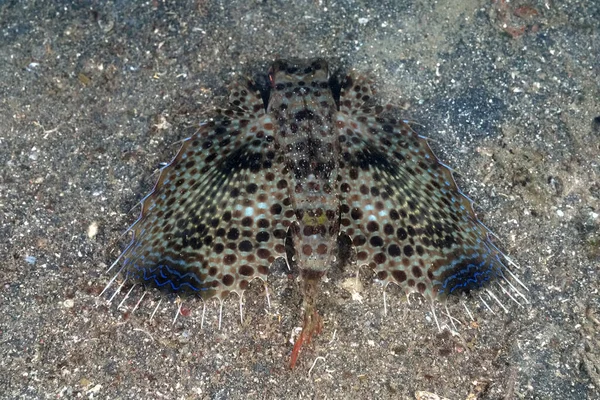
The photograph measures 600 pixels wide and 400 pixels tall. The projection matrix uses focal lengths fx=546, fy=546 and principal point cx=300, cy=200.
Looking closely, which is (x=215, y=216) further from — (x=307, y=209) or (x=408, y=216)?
(x=408, y=216)

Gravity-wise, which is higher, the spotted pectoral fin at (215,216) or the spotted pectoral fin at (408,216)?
the spotted pectoral fin at (408,216)

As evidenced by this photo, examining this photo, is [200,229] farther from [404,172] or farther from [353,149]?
[404,172]

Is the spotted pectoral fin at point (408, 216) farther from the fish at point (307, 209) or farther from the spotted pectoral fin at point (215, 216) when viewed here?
the spotted pectoral fin at point (215, 216)

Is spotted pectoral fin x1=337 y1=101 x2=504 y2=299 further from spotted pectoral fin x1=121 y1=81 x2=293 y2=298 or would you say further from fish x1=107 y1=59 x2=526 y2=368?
spotted pectoral fin x1=121 y1=81 x2=293 y2=298

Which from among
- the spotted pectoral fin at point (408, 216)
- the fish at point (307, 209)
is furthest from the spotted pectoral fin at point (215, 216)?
the spotted pectoral fin at point (408, 216)

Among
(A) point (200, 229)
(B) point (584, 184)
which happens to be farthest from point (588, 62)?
(A) point (200, 229)

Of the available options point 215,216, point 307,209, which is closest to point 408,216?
point 307,209

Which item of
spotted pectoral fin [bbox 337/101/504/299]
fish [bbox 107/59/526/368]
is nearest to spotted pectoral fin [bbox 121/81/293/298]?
fish [bbox 107/59/526/368]
